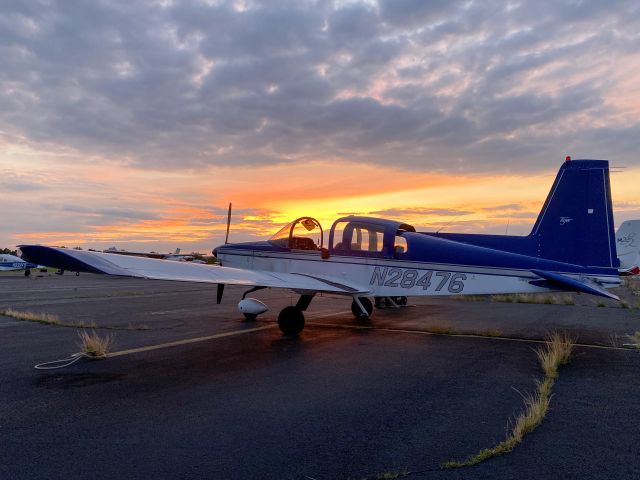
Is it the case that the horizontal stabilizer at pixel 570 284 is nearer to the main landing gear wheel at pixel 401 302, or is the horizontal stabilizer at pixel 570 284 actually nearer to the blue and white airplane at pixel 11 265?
the main landing gear wheel at pixel 401 302

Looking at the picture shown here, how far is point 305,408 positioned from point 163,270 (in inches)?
154

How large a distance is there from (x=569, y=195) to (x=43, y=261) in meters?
9.56

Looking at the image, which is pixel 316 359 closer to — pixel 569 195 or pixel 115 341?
pixel 115 341

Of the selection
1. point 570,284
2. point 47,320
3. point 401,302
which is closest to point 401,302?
point 401,302

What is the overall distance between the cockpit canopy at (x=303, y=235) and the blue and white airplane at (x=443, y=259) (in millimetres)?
26

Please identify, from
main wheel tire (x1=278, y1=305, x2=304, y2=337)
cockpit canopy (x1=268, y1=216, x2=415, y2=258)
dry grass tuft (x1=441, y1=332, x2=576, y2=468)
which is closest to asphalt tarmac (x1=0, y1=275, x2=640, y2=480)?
dry grass tuft (x1=441, y1=332, x2=576, y2=468)

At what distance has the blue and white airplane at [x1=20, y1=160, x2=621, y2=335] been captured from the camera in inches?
364

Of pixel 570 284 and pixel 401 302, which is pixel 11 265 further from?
pixel 570 284

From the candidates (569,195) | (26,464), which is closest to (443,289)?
(569,195)

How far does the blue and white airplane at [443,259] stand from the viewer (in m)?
9.24

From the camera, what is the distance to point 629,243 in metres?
35.0

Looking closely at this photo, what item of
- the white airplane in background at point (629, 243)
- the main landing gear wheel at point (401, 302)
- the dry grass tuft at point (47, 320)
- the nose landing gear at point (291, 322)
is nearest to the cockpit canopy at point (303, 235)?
the nose landing gear at point (291, 322)

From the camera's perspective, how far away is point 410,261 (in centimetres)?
1074

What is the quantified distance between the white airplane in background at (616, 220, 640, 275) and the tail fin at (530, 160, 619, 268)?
2442cm
